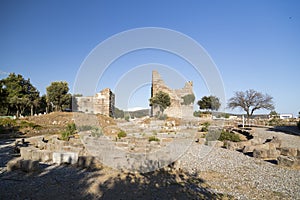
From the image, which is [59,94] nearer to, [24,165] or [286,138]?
[24,165]

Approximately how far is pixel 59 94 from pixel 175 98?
24037 mm

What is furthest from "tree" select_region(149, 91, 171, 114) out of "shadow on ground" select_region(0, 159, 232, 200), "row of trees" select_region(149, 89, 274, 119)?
"shadow on ground" select_region(0, 159, 232, 200)

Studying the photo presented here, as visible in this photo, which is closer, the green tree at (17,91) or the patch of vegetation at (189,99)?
the patch of vegetation at (189,99)

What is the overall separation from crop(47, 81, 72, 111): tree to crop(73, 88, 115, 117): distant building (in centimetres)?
1139

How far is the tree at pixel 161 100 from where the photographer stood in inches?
1340

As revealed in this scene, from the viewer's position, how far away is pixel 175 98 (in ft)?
117

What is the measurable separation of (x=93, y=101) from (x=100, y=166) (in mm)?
26197

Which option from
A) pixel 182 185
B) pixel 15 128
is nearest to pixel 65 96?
pixel 15 128

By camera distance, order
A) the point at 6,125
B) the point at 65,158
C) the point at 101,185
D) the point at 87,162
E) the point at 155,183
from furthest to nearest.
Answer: the point at 6,125 < the point at 65,158 < the point at 87,162 < the point at 155,183 < the point at 101,185

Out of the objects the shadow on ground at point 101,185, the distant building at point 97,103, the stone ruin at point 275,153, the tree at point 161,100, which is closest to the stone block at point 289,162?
the stone ruin at point 275,153

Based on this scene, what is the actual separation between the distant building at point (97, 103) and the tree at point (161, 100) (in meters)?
7.79

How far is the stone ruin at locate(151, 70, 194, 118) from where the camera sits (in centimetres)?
3429

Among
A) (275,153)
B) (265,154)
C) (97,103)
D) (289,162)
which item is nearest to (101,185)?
(289,162)

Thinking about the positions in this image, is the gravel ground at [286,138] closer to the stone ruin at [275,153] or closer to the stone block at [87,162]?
the stone ruin at [275,153]
